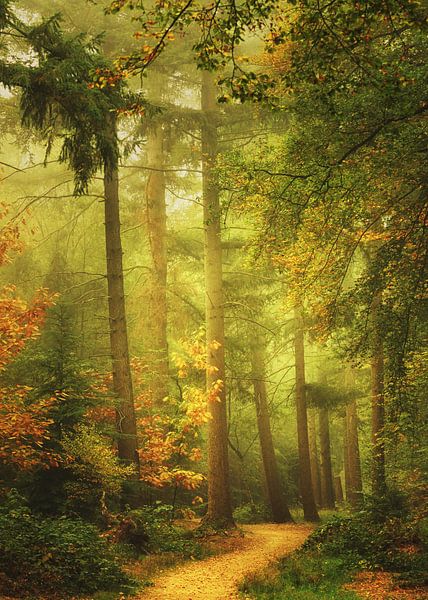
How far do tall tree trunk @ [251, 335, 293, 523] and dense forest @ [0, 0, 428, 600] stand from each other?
1036 millimetres

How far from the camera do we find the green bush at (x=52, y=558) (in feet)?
21.7

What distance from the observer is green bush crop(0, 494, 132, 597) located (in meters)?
6.60

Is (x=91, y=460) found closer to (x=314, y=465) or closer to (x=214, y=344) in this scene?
(x=214, y=344)

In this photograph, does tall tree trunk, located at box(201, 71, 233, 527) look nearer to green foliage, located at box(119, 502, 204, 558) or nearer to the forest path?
the forest path

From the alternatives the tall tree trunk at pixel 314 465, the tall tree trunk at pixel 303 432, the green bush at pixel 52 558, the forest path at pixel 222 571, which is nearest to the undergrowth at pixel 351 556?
the forest path at pixel 222 571

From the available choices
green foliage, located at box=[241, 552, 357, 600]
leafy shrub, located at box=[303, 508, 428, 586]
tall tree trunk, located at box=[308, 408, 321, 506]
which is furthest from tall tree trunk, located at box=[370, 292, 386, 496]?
tall tree trunk, located at box=[308, 408, 321, 506]

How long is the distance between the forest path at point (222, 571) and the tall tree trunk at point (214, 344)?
1.28 meters

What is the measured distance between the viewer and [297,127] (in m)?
9.09

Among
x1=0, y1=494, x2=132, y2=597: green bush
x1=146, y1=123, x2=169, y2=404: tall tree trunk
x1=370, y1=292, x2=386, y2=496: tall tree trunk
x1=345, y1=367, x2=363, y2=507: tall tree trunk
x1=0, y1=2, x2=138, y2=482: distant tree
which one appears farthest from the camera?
x1=345, y1=367, x2=363, y2=507: tall tree trunk

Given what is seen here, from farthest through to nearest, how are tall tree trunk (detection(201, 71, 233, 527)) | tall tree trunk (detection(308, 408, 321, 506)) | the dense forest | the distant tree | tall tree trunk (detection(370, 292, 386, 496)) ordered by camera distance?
tall tree trunk (detection(308, 408, 321, 506))
tall tree trunk (detection(201, 71, 233, 527))
tall tree trunk (detection(370, 292, 386, 496))
the distant tree
the dense forest

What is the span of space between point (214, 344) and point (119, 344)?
2.82 m

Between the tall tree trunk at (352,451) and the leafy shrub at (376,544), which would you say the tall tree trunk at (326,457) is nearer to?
the tall tree trunk at (352,451)

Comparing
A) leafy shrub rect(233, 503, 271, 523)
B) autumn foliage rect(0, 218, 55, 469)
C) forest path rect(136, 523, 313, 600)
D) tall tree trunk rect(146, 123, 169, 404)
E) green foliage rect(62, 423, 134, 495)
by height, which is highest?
tall tree trunk rect(146, 123, 169, 404)

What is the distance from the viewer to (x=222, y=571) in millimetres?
9648
